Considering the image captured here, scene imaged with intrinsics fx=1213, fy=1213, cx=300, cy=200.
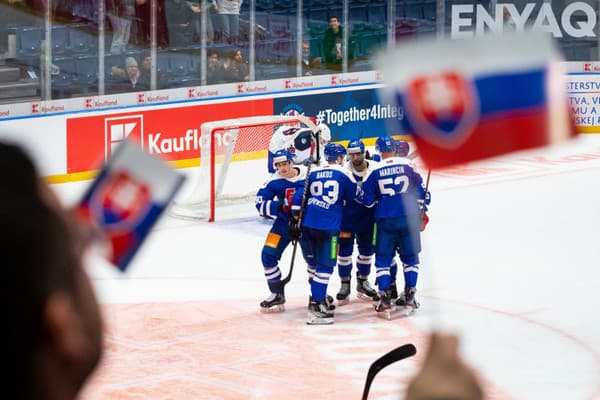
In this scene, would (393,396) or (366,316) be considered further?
(366,316)

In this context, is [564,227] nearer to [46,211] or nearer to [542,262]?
[542,262]

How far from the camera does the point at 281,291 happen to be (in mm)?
9555

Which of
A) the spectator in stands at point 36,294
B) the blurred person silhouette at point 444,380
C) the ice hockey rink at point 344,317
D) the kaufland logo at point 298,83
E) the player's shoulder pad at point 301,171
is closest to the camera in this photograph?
the spectator in stands at point 36,294

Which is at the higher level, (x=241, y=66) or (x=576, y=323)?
(x=241, y=66)

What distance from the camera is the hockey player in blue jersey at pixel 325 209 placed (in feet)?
29.3

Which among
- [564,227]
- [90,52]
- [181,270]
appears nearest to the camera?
[181,270]

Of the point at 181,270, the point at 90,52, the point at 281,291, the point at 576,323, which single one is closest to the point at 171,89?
the point at 90,52

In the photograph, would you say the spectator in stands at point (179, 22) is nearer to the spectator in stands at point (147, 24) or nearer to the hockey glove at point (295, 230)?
the spectator in stands at point (147, 24)

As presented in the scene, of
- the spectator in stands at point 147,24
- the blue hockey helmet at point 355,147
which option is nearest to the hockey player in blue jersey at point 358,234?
the blue hockey helmet at point 355,147

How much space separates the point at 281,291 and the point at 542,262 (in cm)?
303

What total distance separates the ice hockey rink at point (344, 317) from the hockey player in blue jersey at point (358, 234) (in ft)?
0.51

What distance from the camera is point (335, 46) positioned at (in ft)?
61.1

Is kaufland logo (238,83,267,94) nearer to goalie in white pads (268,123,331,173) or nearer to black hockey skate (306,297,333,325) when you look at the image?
goalie in white pads (268,123,331,173)

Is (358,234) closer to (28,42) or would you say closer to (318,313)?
(318,313)
